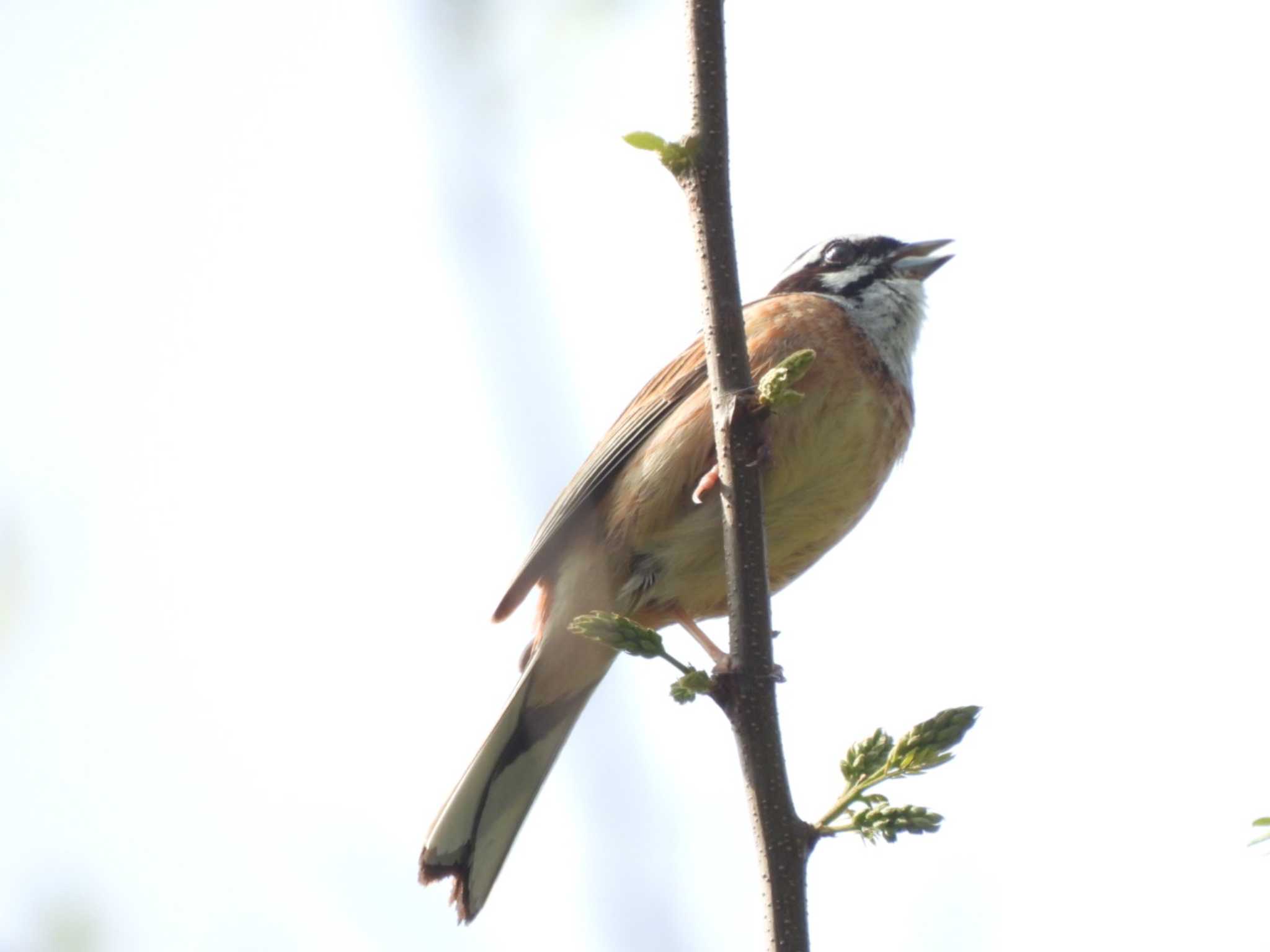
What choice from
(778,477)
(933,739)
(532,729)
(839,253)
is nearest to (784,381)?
(933,739)

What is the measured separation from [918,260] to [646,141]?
413cm

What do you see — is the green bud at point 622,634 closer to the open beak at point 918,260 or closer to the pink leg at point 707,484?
the pink leg at point 707,484

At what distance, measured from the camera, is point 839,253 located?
695 cm

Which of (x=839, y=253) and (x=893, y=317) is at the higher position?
(x=839, y=253)

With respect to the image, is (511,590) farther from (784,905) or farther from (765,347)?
(784,905)

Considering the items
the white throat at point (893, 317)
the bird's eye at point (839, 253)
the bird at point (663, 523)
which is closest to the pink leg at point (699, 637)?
the bird at point (663, 523)

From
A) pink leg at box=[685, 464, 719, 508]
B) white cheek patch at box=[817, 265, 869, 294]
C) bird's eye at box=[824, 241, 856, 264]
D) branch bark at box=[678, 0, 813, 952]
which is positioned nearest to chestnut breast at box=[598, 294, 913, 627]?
pink leg at box=[685, 464, 719, 508]

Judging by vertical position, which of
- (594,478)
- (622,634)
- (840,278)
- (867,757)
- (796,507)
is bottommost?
(867,757)

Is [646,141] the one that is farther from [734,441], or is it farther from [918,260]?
[918,260]

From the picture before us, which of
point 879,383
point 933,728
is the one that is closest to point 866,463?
point 879,383

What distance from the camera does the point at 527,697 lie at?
551cm

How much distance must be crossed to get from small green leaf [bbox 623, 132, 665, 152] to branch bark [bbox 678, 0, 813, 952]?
8 centimetres

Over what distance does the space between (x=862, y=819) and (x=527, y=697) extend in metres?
2.62

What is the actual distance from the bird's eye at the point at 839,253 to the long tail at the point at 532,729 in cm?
238
